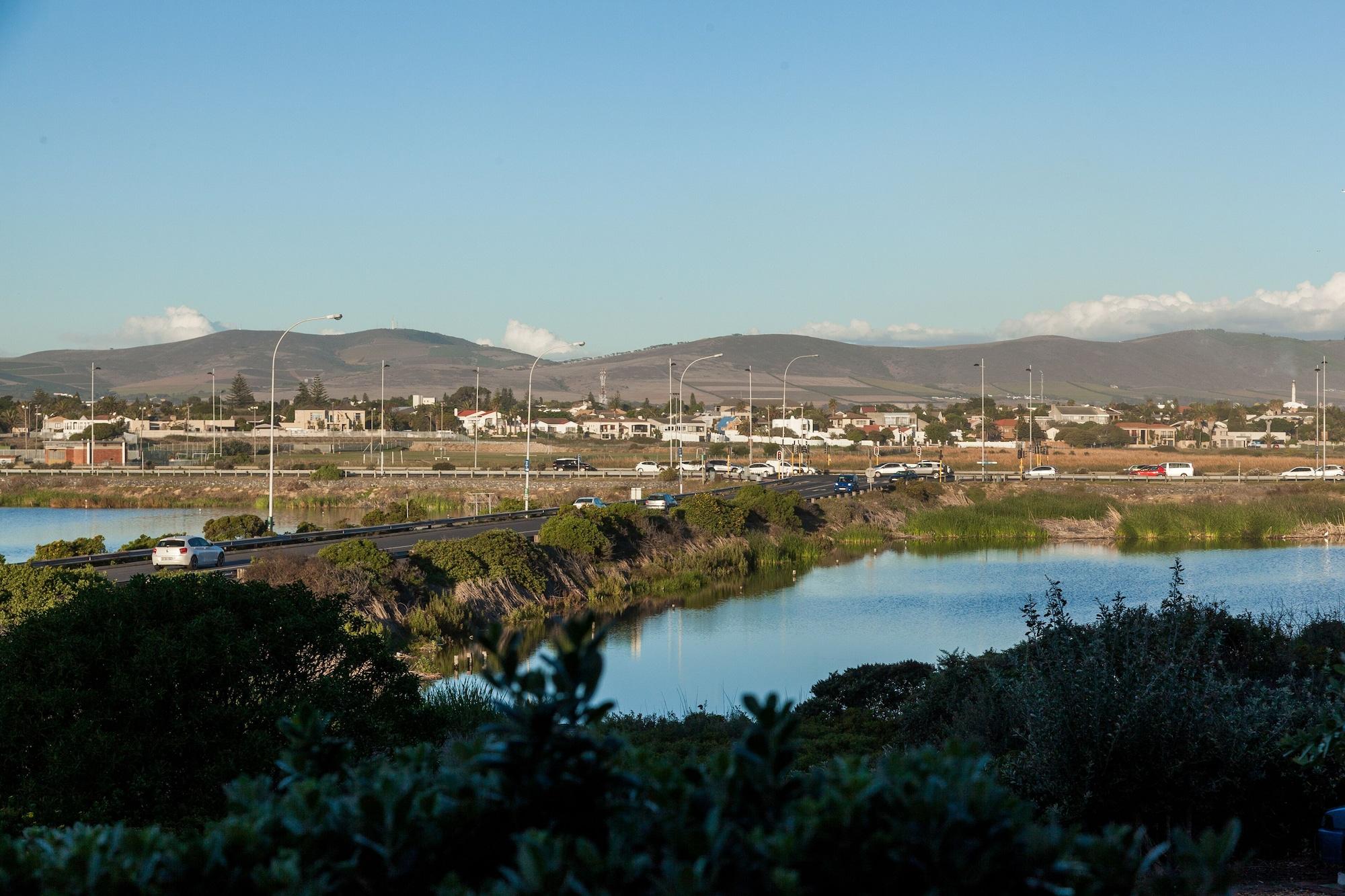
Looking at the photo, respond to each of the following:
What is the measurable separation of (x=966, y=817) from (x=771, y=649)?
2761cm

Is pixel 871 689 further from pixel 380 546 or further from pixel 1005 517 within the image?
pixel 1005 517

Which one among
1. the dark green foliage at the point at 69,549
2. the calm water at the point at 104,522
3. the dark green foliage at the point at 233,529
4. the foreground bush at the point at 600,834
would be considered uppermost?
the foreground bush at the point at 600,834

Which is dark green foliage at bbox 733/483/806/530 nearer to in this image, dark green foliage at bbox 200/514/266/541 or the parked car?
dark green foliage at bbox 200/514/266/541

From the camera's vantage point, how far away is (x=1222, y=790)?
1012cm

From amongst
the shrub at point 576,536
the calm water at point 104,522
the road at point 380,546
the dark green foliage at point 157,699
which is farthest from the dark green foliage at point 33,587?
the calm water at point 104,522

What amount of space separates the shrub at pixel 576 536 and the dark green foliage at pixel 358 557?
966 cm

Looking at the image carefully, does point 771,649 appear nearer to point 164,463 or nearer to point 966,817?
point 966,817

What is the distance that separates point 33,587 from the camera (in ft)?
64.7

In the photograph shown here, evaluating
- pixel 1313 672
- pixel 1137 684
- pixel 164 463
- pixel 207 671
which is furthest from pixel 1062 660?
pixel 164 463

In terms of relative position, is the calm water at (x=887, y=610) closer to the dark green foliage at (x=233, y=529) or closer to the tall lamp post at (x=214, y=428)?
the dark green foliage at (x=233, y=529)

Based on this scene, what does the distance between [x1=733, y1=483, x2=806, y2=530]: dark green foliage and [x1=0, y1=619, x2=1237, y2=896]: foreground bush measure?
168 feet

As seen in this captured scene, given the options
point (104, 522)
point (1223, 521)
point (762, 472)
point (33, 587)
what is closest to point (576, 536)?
point (33, 587)

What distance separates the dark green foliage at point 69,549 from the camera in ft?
115

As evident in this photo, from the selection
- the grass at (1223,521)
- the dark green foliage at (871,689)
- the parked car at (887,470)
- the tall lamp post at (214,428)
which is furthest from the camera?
the tall lamp post at (214,428)
